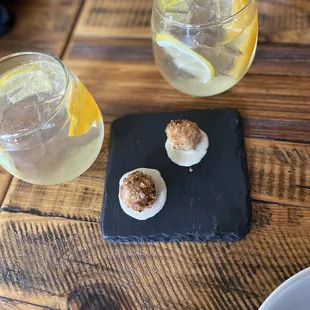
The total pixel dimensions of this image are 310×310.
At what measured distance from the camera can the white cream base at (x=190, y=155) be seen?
76 cm

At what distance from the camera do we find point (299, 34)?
905 mm

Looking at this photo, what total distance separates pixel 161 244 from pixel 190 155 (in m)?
0.16

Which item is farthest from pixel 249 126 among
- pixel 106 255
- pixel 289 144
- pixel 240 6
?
pixel 106 255

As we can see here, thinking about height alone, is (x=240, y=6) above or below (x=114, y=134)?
above

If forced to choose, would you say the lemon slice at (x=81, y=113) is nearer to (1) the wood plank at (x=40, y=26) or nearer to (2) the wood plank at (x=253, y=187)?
(2) the wood plank at (x=253, y=187)

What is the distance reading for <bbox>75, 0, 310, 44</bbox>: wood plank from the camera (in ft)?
3.01

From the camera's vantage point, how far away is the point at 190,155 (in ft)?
2.52

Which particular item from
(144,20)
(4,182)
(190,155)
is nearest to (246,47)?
(190,155)

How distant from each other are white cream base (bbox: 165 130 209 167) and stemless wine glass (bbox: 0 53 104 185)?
5.2 inches

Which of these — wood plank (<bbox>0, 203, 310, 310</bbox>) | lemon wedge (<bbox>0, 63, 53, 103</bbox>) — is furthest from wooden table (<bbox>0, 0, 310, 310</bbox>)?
lemon wedge (<bbox>0, 63, 53, 103</bbox>)

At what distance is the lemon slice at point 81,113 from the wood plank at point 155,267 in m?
0.16

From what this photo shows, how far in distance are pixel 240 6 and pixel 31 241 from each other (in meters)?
0.52

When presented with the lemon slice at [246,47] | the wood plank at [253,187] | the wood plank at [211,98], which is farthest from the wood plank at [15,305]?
the lemon slice at [246,47]

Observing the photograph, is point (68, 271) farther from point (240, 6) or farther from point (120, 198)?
point (240, 6)
